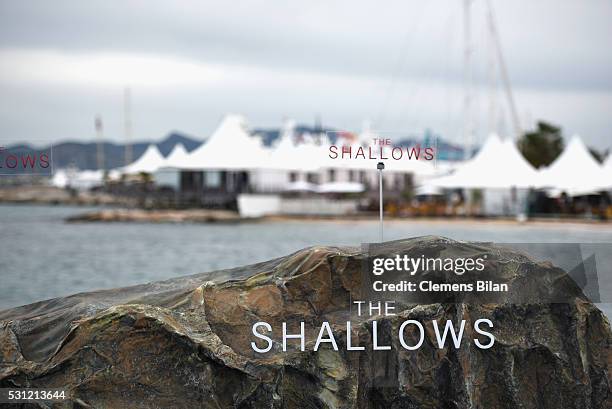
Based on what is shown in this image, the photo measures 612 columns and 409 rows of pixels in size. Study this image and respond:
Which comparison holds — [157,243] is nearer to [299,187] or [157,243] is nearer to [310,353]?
[299,187]

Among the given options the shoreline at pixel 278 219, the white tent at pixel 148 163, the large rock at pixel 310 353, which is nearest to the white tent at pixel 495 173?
the shoreline at pixel 278 219

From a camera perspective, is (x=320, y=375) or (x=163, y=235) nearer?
(x=320, y=375)

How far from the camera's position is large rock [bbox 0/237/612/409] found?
6.46m

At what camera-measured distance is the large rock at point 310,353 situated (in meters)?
6.46

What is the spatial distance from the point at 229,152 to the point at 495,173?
14.5 m

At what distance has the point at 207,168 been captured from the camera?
150 feet

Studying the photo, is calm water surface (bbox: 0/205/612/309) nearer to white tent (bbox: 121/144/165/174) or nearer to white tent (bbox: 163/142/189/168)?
white tent (bbox: 163/142/189/168)

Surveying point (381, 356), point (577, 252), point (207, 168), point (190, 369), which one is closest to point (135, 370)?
point (190, 369)

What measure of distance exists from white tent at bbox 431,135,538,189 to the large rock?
32777 millimetres

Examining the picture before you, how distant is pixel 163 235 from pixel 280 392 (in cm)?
3168

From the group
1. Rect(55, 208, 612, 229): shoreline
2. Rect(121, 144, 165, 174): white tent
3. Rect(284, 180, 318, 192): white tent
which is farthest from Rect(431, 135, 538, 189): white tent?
Rect(121, 144, 165, 174): white tent

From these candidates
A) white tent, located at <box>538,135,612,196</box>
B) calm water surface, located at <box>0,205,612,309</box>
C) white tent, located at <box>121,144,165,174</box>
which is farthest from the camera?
white tent, located at <box>121,144,165,174</box>

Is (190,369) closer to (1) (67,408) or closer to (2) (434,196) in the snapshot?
(1) (67,408)

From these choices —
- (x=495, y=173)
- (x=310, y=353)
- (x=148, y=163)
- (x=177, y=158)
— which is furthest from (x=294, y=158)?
(x=310, y=353)
